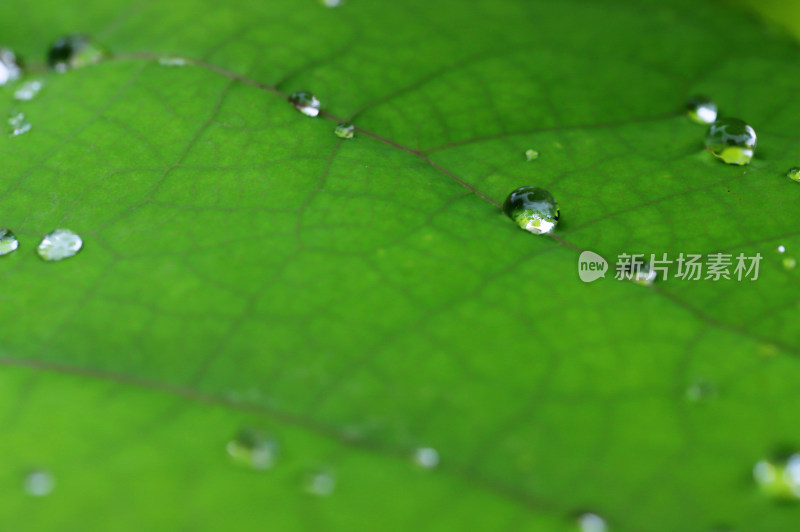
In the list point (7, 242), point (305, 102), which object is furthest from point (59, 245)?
point (305, 102)

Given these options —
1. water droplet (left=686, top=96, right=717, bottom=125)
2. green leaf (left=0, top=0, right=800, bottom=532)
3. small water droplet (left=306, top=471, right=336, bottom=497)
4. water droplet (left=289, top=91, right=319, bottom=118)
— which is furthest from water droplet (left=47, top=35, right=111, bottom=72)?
water droplet (left=686, top=96, right=717, bottom=125)

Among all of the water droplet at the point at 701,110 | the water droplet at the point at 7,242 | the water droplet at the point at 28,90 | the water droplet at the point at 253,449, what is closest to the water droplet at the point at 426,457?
the water droplet at the point at 253,449

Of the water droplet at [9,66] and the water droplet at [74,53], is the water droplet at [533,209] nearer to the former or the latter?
the water droplet at [74,53]

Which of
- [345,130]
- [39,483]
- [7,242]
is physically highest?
[345,130]

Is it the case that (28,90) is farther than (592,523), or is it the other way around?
(28,90)

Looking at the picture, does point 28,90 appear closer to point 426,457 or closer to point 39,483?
point 39,483

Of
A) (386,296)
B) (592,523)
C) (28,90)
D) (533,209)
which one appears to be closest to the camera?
(592,523)
